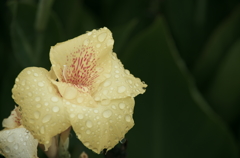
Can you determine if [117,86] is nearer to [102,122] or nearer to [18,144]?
[102,122]

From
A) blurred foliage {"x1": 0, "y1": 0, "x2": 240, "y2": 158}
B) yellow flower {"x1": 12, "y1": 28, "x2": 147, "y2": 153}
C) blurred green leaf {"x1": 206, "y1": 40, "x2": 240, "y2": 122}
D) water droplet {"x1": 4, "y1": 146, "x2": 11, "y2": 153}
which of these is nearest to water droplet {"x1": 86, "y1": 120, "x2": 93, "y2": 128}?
yellow flower {"x1": 12, "y1": 28, "x2": 147, "y2": 153}

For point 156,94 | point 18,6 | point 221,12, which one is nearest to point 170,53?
point 156,94

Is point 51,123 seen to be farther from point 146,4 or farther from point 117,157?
point 146,4

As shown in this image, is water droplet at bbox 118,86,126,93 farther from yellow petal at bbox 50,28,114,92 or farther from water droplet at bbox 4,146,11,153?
water droplet at bbox 4,146,11,153

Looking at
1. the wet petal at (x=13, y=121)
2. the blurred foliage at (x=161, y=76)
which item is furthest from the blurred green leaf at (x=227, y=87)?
the wet petal at (x=13, y=121)

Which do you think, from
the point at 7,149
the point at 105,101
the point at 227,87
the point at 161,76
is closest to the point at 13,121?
the point at 7,149

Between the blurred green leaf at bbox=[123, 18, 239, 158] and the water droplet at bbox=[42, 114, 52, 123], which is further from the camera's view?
the blurred green leaf at bbox=[123, 18, 239, 158]

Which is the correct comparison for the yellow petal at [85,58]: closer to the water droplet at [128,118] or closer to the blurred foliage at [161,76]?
the water droplet at [128,118]
